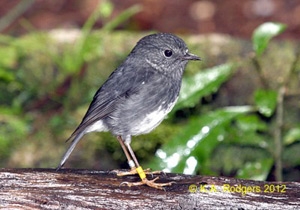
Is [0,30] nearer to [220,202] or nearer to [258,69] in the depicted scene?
[258,69]

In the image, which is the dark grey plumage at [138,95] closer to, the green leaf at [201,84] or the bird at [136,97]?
the bird at [136,97]

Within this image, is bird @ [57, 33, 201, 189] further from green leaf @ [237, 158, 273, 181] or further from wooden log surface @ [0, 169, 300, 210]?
green leaf @ [237, 158, 273, 181]

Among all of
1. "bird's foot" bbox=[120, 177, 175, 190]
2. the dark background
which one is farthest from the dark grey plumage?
the dark background

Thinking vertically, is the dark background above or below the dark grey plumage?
above

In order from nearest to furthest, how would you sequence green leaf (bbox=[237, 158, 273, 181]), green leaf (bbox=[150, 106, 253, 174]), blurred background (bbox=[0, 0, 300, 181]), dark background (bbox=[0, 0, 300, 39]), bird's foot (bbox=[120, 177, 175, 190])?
bird's foot (bbox=[120, 177, 175, 190]) < green leaf (bbox=[150, 106, 253, 174]) < green leaf (bbox=[237, 158, 273, 181]) < blurred background (bbox=[0, 0, 300, 181]) < dark background (bbox=[0, 0, 300, 39])

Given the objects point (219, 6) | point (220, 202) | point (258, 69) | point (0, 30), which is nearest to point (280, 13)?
point (219, 6)

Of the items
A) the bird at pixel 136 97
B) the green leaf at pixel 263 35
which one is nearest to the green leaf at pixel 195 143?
the green leaf at pixel 263 35
